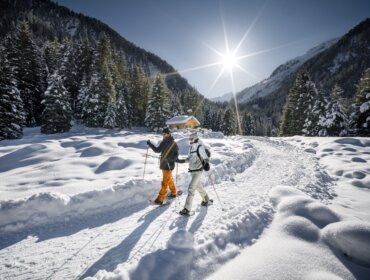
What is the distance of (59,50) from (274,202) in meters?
58.2

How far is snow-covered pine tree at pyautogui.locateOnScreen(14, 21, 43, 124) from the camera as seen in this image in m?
38.2

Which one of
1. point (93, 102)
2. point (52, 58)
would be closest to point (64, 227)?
point (93, 102)

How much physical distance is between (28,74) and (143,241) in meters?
44.8

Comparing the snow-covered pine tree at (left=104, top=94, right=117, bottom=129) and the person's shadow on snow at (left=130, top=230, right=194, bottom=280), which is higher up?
the snow-covered pine tree at (left=104, top=94, right=117, bottom=129)

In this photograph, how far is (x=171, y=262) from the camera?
13.1 feet

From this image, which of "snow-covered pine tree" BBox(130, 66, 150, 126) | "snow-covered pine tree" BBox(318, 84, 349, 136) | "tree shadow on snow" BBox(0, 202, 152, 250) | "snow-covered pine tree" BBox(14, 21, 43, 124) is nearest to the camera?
"tree shadow on snow" BBox(0, 202, 152, 250)

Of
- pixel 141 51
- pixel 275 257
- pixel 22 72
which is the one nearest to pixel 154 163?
pixel 275 257

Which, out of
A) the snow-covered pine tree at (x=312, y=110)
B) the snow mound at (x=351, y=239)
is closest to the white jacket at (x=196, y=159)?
the snow mound at (x=351, y=239)

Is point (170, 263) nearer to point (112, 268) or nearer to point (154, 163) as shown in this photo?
point (112, 268)

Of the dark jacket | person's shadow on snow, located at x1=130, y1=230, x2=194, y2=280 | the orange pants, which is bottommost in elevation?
person's shadow on snow, located at x1=130, y1=230, x2=194, y2=280

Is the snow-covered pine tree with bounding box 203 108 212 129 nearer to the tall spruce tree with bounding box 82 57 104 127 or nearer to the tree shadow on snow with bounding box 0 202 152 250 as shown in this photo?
the tall spruce tree with bounding box 82 57 104 127

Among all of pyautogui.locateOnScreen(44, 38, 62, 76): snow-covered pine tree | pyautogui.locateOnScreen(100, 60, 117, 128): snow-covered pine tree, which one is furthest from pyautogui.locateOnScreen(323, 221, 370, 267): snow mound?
pyautogui.locateOnScreen(44, 38, 62, 76): snow-covered pine tree

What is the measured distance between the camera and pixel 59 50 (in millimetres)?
50594

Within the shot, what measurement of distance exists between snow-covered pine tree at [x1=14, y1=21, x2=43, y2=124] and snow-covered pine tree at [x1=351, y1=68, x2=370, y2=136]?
49.8 metres
